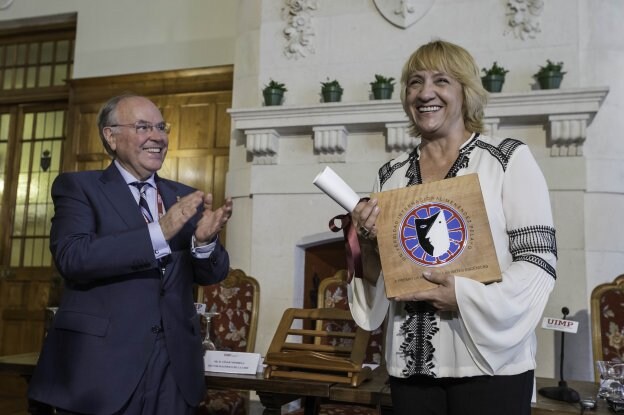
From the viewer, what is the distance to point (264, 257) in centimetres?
371

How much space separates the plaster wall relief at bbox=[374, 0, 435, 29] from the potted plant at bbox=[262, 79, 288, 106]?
2.62 feet

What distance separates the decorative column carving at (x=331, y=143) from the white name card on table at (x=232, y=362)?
1762 mm

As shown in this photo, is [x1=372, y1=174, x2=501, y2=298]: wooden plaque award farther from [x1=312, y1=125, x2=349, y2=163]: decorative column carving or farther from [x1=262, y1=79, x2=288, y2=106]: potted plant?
[x1=262, y1=79, x2=288, y2=106]: potted plant

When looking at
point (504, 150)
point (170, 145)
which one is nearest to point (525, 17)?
point (504, 150)

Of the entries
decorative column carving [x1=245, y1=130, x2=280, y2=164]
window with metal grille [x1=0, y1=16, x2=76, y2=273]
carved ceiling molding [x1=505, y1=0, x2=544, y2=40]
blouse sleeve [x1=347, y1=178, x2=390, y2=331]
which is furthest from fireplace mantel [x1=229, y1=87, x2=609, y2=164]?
window with metal grille [x1=0, y1=16, x2=76, y2=273]

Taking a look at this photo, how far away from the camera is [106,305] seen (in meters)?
1.53

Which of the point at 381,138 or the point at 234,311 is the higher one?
the point at 381,138

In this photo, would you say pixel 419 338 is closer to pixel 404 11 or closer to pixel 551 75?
pixel 551 75

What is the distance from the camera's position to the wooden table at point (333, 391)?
67.4 inches

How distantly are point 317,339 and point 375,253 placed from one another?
1431 millimetres

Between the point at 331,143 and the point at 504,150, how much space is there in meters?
2.35

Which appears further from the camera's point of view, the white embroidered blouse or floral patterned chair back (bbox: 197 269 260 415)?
floral patterned chair back (bbox: 197 269 260 415)

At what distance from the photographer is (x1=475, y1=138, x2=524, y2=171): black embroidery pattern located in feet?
4.03

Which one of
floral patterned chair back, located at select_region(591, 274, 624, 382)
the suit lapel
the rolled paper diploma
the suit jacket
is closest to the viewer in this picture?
the rolled paper diploma
